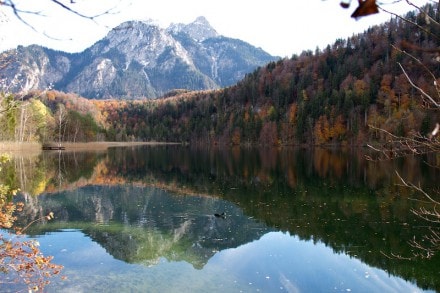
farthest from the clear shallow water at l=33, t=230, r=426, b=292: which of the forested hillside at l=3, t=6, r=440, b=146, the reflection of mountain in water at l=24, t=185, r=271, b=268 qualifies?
the forested hillside at l=3, t=6, r=440, b=146

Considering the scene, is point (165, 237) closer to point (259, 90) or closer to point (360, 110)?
point (360, 110)

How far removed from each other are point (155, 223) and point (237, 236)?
4285 mm

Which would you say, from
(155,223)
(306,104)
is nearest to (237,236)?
(155,223)

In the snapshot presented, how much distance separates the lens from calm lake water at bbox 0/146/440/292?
11.2 meters

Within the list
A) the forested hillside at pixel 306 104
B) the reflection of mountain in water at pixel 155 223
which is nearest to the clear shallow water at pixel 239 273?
the reflection of mountain in water at pixel 155 223

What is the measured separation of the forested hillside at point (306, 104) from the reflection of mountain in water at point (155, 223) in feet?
160

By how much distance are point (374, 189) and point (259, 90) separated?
121115 millimetres

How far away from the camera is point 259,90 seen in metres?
144

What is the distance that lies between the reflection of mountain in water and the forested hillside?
160 ft

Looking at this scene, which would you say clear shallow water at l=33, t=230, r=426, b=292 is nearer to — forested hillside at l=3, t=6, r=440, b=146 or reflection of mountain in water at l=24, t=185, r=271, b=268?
reflection of mountain in water at l=24, t=185, r=271, b=268

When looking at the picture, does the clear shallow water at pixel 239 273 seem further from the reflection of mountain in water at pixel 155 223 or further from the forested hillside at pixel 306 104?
the forested hillside at pixel 306 104

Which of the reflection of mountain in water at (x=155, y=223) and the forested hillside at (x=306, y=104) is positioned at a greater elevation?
the forested hillside at (x=306, y=104)

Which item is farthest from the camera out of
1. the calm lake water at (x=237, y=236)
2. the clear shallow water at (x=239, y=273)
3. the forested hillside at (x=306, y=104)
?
the forested hillside at (x=306, y=104)

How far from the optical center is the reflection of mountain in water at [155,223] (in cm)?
1427
